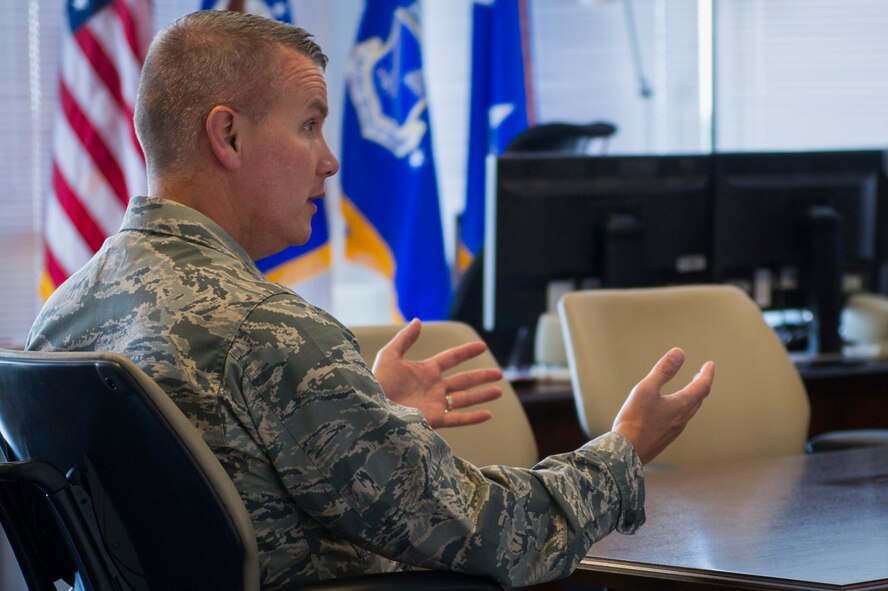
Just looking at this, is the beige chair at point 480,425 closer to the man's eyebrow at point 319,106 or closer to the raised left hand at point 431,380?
the raised left hand at point 431,380

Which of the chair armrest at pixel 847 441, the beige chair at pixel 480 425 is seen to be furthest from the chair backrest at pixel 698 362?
the beige chair at pixel 480 425

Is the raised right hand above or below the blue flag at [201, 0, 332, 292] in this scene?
above

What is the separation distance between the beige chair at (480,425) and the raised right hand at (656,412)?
655 millimetres

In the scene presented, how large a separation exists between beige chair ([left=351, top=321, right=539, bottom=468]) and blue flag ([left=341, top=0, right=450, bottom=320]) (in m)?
2.33

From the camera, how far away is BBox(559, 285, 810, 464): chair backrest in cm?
223

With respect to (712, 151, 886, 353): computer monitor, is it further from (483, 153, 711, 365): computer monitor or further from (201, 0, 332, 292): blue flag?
(201, 0, 332, 292): blue flag

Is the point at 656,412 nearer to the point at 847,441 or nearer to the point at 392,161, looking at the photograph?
the point at 847,441

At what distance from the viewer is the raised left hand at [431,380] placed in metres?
1.58

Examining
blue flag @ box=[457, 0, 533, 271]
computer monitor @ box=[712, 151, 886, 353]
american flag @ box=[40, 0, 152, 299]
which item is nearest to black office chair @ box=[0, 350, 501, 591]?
computer monitor @ box=[712, 151, 886, 353]

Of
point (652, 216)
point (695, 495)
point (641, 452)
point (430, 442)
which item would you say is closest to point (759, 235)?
point (652, 216)

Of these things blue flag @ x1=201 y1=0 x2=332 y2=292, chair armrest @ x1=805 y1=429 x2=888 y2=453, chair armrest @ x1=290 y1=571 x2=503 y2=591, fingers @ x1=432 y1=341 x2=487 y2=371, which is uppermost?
fingers @ x1=432 y1=341 x2=487 y2=371

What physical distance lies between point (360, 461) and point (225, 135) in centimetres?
40

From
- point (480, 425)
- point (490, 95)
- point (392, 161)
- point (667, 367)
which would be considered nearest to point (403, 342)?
point (667, 367)

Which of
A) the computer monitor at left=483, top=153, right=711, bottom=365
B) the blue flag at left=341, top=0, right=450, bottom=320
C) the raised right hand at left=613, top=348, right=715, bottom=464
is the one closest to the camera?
the raised right hand at left=613, top=348, right=715, bottom=464
